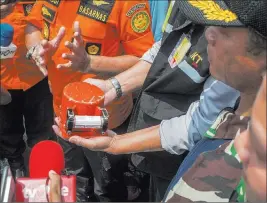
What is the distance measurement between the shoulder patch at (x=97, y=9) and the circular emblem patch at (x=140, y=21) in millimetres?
125

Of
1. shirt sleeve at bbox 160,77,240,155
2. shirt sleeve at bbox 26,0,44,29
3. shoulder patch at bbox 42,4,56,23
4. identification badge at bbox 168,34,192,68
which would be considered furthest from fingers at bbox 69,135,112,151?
shirt sleeve at bbox 26,0,44,29

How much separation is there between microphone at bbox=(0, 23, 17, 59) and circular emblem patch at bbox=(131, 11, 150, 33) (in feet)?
2.57

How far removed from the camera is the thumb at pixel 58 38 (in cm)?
234

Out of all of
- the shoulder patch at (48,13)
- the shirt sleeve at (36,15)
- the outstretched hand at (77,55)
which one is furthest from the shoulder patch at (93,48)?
the shirt sleeve at (36,15)

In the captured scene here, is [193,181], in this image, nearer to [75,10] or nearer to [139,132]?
[139,132]

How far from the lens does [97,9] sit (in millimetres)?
2365

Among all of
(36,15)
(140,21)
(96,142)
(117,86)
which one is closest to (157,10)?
(140,21)

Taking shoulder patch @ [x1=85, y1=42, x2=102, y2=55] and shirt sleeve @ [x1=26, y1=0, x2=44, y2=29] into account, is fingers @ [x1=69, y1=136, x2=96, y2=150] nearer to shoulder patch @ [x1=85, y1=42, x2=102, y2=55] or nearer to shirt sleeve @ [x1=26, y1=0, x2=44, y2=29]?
shoulder patch @ [x1=85, y1=42, x2=102, y2=55]

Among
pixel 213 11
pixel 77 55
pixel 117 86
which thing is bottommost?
pixel 117 86

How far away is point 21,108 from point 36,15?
0.87 m

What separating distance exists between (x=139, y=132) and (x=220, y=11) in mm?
763

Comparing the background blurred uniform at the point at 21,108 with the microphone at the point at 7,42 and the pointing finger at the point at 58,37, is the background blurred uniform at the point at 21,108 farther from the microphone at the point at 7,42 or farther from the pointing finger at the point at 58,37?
the pointing finger at the point at 58,37

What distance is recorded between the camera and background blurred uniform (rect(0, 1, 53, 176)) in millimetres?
3127

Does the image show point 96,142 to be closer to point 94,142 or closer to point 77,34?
point 94,142
